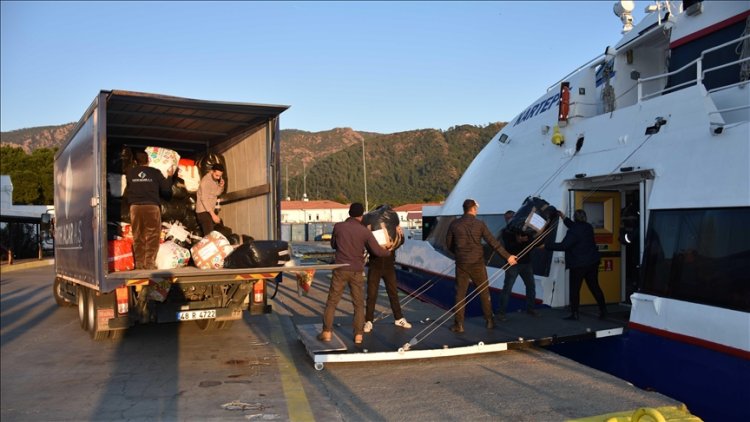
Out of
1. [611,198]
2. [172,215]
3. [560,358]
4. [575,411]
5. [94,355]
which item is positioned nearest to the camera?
[575,411]

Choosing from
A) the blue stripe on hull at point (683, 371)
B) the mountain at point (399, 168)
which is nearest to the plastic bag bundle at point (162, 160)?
the blue stripe on hull at point (683, 371)

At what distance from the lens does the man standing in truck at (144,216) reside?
748cm

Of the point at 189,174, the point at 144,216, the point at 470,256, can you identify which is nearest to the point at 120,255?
the point at 144,216

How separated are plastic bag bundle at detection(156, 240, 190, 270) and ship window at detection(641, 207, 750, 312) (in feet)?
Answer: 18.3

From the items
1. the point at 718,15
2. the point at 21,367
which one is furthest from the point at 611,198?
the point at 21,367

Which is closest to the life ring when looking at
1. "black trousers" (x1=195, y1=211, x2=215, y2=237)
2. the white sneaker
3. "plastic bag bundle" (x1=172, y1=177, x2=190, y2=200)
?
the white sneaker

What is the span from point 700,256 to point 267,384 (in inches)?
175

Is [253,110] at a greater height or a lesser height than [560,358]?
greater

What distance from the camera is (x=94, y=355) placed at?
7.54 metres

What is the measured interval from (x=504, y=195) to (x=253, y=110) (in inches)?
167

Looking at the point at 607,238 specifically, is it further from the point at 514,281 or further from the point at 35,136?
the point at 35,136

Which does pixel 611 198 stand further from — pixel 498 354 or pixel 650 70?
pixel 498 354

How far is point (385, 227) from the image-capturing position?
759 centimetres

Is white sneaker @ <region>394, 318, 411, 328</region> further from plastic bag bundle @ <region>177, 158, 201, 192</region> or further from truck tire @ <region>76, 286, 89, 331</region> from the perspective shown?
truck tire @ <region>76, 286, 89, 331</region>
